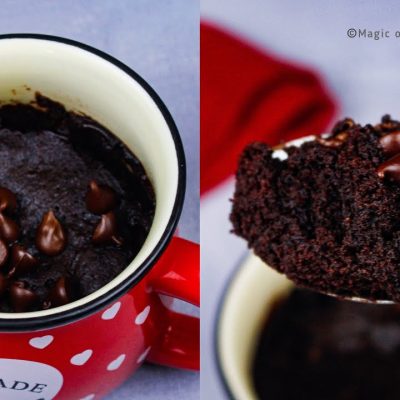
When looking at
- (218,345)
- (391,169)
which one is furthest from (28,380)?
(391,169)

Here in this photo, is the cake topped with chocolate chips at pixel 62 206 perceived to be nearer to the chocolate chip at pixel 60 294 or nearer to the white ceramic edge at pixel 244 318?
the chocolate chip at pixel 60 294

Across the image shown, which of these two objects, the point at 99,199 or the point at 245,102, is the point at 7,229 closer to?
the point at 99,199

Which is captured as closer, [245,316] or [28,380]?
[28,380]

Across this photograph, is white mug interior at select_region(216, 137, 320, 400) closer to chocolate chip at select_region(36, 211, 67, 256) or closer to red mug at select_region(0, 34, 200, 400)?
red mug at select_region(0, 34, 200, 400)

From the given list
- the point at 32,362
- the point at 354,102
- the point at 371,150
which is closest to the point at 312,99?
the point at 354,102

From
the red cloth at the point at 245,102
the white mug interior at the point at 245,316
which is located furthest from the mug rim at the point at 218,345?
the red cloth at the point at 245,102

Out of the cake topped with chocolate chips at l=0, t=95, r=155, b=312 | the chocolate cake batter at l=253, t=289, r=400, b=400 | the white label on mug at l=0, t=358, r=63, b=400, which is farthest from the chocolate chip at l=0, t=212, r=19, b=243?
the chocolate cake batter at l=253, t=289, r=400, b=400

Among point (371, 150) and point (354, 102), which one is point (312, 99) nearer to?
point (354, 102)
